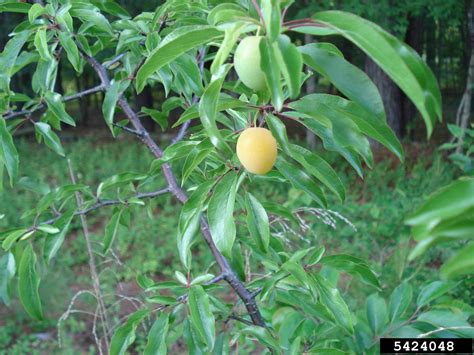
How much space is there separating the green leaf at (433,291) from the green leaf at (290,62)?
0.77m

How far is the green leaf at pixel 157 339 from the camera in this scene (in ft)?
2.91

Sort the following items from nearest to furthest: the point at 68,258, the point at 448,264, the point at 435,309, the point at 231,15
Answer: the point at 448,264
the point at 231,15
the point at 435,309
the point at 68,258

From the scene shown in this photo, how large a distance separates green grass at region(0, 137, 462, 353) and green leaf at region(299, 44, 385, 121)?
100cm

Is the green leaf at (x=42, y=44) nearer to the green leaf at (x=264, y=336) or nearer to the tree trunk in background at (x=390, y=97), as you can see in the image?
the green leaf at (x=264, y=336)

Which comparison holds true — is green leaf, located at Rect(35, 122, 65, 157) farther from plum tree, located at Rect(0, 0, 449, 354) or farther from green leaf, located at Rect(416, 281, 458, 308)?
green leaf, located at Rect(416, 281, 458, 308)

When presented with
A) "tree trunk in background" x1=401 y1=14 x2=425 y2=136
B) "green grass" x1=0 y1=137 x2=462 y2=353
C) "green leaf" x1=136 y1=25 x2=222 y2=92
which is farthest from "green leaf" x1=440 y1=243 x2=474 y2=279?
"tree trunk in background" x1=401 y1=14 x2=425 y2=136

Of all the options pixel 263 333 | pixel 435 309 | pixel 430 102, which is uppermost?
pixel 430 102

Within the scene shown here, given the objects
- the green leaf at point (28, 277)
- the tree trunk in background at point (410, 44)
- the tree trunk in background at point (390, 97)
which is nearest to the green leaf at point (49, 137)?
the green leaf at point (28, 277)

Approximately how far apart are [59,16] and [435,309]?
0.95 m

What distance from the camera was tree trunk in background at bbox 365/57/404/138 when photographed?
569 cm

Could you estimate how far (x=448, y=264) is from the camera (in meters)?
0.39

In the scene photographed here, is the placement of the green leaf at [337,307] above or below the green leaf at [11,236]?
below

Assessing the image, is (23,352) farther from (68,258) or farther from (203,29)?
(203,29)

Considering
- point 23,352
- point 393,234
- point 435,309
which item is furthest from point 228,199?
point 23,352
